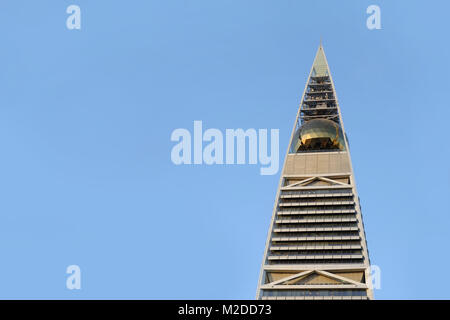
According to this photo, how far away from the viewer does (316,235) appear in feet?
538

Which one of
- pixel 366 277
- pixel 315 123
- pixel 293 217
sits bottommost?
pixel 366 277

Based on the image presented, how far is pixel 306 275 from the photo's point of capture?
156 metres

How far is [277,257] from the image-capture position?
160 meters

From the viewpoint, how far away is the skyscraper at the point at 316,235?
501 feet

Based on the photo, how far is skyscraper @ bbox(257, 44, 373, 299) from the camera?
153 m
